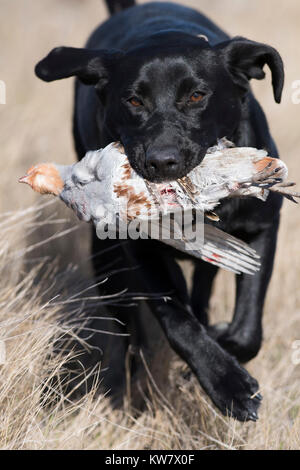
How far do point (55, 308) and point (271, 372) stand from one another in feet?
3.57

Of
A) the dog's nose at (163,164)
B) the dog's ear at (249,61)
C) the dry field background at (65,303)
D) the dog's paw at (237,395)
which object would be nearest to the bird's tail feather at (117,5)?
the dry field background at (65,303)

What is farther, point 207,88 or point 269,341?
point 269,341

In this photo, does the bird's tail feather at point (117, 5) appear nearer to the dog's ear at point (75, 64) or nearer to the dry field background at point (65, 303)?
the dry field background at point (65, 303)

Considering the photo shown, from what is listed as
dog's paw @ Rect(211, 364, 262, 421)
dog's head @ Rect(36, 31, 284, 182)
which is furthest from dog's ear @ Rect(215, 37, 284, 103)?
dog's paw @ Rect(211, 364, 262, 421)

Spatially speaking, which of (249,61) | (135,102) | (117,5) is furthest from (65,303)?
(117,5)

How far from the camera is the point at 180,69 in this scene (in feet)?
9.95

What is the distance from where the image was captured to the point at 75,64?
10.7 ft

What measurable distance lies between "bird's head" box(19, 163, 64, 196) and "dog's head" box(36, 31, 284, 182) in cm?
28

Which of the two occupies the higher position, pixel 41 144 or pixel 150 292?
pixel 150 292

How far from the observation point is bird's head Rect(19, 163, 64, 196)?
284 cm

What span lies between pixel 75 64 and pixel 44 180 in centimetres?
66

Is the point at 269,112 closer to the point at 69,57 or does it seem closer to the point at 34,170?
the point at 69,57

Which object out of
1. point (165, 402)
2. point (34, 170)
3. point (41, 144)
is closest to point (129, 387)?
point (165, 402)

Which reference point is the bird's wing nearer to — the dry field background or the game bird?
the game bird
